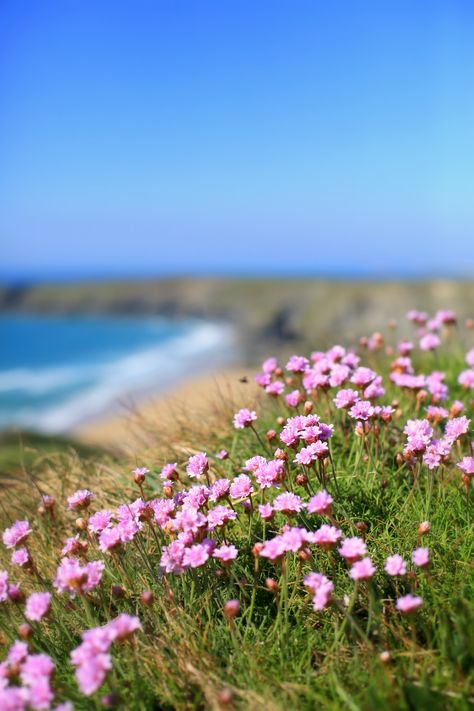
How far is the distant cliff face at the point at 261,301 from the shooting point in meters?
42.8

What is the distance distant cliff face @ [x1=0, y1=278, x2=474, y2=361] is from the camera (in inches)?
1686

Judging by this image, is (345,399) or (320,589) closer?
(320,589)

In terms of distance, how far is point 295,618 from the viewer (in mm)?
2688

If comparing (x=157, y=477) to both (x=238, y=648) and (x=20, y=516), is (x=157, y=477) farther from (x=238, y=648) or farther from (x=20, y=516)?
(x=238, y=648)

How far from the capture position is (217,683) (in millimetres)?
2258

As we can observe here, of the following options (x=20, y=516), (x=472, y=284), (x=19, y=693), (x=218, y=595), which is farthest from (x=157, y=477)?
(x=472, y=284)

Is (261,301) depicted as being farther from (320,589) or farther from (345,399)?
(320,589)

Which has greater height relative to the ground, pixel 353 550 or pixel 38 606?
pixel 353 550

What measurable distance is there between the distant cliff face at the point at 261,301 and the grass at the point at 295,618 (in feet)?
79.7

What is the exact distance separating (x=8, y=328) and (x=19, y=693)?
6516cm

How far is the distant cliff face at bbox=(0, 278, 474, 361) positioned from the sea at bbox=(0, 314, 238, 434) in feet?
7.66

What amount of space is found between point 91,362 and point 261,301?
67.4ft

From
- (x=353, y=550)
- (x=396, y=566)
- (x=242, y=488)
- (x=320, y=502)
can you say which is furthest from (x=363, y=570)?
(x=242, y=488)

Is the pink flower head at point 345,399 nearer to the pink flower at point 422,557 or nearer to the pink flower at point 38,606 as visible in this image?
the pink flower at point 422,557
